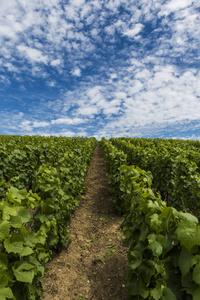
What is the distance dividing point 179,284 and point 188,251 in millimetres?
593

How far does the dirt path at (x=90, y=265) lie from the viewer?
3779mm

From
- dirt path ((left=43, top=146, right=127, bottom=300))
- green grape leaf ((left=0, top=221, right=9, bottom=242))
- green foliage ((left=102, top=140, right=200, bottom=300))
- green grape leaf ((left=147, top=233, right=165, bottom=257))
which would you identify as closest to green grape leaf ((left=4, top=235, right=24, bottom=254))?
green grape leaf ((left=0, top=221, right=9, bottom=242))

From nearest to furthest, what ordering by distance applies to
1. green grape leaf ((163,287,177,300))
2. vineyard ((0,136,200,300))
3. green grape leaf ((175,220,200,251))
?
green grape leaf ((175,220,200,251)) → vineyard ((0,136,200,300)) → green grape leaf ((163,287,177,300))

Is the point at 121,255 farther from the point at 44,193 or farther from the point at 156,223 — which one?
the point at 156,223

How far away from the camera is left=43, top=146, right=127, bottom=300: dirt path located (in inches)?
149

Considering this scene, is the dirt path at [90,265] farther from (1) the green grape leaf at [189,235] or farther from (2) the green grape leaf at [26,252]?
(1) the green grape leaf at [189,235]

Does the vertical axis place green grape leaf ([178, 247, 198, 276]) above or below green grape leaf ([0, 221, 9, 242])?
below

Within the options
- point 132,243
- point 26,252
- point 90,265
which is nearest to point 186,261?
point 132,243

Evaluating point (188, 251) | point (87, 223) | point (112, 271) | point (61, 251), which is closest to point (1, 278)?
point (188, 251)

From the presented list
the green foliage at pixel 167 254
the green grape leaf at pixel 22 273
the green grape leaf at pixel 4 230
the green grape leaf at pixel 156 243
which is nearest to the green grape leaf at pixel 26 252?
the green grape leaf at pixel 22 273

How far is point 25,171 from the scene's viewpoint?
31.4 ft

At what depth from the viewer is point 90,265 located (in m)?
4.52

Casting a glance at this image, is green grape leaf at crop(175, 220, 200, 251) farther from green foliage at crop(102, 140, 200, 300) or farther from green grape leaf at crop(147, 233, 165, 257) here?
green grape leaf at crop(147, 233, 165, 257)

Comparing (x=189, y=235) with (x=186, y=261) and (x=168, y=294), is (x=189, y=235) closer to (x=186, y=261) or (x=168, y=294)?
(x=186, y=261)
